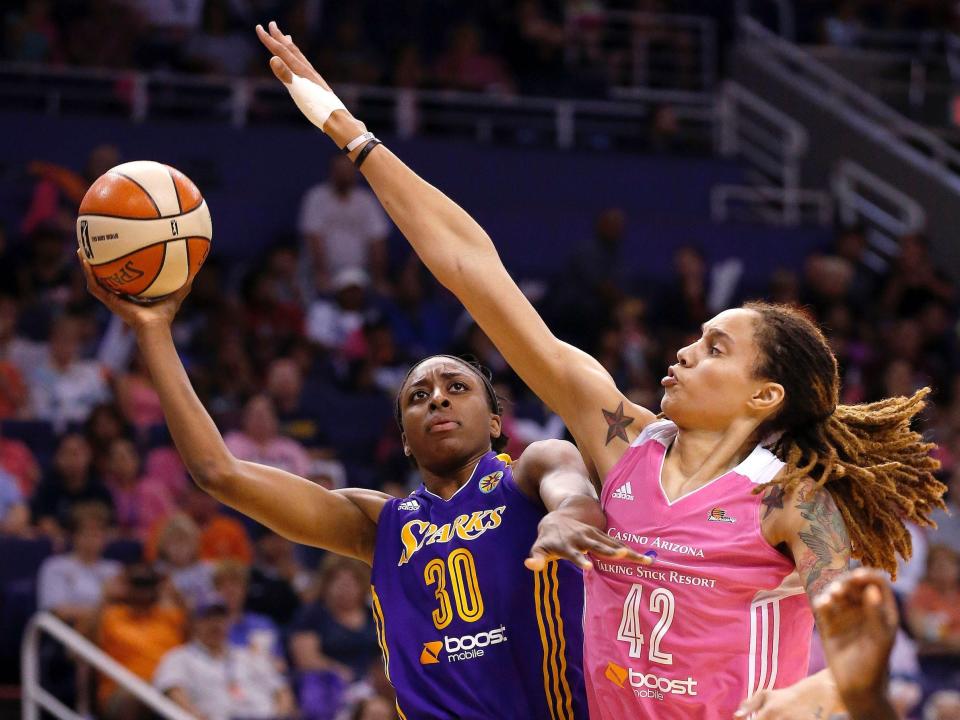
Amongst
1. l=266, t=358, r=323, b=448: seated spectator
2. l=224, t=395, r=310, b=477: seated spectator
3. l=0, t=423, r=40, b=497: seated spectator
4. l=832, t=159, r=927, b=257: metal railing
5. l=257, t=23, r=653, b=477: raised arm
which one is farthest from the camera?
l=832, t=159, r=927, b=257: metal railing

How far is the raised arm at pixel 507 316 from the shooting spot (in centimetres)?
416

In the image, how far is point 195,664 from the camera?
8094mm

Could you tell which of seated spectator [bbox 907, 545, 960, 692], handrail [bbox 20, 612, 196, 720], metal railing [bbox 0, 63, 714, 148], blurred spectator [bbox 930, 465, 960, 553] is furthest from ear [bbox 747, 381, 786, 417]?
metal railing [bbox 0, 63, 714, 148]

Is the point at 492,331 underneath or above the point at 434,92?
underneath

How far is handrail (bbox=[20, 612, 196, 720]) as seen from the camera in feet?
24.8

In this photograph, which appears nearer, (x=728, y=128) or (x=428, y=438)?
(x=428, y=438)

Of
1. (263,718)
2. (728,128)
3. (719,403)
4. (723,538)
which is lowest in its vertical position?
(263,718)

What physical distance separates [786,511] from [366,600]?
18.0ft

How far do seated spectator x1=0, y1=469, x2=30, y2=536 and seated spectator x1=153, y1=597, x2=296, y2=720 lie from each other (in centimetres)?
122

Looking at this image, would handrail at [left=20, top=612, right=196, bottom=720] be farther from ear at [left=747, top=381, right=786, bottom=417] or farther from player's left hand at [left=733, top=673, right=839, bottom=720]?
player's left hand at [left=733, top=673, right=839, bottom=720]

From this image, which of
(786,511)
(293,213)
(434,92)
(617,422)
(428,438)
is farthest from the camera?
(434,92)

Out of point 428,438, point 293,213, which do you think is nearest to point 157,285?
point 428,438

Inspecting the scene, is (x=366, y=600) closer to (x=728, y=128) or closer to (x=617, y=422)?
(x=617, y=422)

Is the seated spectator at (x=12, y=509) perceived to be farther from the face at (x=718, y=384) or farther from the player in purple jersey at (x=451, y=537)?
the face at (x=718, y=384)
